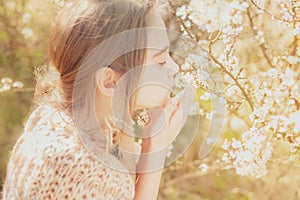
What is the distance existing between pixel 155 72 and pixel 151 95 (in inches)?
1.8

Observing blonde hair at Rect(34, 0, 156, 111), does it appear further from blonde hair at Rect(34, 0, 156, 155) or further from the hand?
the hand

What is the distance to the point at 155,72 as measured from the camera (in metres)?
1.21

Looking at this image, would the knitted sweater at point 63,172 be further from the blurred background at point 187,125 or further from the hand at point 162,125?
the blurred background at point 187,125

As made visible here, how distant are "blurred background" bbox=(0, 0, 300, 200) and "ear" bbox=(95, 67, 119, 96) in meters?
0.77

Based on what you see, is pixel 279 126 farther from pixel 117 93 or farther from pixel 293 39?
pixel 117 93

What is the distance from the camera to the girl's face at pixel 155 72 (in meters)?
1.20

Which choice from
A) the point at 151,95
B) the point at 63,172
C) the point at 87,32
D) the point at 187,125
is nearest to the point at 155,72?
the point at 151,95

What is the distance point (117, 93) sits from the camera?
118cm

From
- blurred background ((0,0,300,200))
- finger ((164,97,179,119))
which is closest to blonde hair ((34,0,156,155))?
finger ((164,97,179,119))

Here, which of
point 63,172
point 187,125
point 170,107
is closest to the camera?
point 63,172

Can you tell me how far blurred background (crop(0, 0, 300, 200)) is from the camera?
1.96 meters

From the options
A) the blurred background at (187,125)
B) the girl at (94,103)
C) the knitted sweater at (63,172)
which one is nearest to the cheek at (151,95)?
the girl at (94,103)

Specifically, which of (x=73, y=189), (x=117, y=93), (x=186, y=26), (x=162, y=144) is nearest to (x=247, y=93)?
(x=186, y=26)

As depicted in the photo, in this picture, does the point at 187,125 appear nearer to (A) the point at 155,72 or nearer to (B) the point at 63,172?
(A) the point at 155,72
